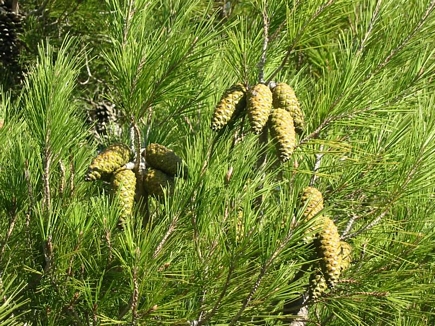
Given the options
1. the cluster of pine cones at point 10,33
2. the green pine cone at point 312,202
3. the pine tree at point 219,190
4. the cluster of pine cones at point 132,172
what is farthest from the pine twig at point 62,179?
the cluster of pine cones at point 10,33

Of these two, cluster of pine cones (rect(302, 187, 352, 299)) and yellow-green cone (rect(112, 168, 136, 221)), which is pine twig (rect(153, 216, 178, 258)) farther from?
cluster of pine cones (rect(302, 187, 352, 299))

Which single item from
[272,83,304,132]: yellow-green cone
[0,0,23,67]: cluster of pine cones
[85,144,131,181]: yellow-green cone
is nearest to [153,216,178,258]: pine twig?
[85,144,131,181]: yellow-green cone

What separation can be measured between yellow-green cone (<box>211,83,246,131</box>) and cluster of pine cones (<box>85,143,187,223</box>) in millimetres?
74

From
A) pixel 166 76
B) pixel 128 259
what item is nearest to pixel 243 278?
pixel 128 259

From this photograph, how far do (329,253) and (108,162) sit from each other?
312 mm

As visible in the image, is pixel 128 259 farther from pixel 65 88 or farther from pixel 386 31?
pixel 386 31

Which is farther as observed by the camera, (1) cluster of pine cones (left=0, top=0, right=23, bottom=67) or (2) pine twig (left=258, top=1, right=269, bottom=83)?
(1) cluster of pine cones (left=0, top=0, right=23, bottom=67)

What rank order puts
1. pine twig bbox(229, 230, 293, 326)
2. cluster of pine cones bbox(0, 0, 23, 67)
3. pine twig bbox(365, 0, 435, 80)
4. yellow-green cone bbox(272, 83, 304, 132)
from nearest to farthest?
1. pine twig bbox(229, 230, 293, 326)
2. yellow-green cone bbox(272, 83, 304, 132)
3. pine twig bbox(365, 0, 435, 80)
4. cluster of pine cones bbox(0, 0, 23, 67)

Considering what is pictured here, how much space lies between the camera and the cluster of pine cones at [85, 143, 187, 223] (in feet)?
3.16

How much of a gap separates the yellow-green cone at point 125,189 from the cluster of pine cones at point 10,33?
1.66 m

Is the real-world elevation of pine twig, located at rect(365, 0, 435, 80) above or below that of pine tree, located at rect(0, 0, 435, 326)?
above

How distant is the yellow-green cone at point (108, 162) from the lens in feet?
3.20

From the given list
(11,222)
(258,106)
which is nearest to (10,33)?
(11,222)

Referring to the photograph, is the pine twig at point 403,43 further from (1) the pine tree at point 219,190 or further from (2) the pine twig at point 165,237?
(2) the pine twig at point 165,237
